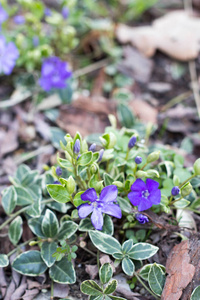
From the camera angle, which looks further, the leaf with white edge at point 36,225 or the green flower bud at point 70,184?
the leaf with white edge at point 36,225

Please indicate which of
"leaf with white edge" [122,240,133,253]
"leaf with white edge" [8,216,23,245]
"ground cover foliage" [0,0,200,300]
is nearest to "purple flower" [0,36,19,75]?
"ground cover foliage" [0,0,200,300]

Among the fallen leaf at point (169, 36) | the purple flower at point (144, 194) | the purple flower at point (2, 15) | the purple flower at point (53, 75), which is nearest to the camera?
the purple flower at point (144, 194)

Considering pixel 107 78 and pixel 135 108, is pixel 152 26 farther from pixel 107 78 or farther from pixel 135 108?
pixel 135 108

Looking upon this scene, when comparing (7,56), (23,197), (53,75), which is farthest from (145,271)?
(7,56)

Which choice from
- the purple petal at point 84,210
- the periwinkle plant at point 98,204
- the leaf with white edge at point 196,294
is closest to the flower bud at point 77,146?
the periwinkle plant at point 98,204

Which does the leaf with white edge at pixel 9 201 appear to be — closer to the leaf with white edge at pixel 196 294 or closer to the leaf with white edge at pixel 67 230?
the leaf with white edge at pixel 67 230

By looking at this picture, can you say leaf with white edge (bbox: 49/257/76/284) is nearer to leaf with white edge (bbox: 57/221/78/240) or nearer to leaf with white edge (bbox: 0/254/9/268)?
leaf with white edge (bbox: 57/221/78/240)

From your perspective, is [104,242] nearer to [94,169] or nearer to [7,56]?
[94,169]
